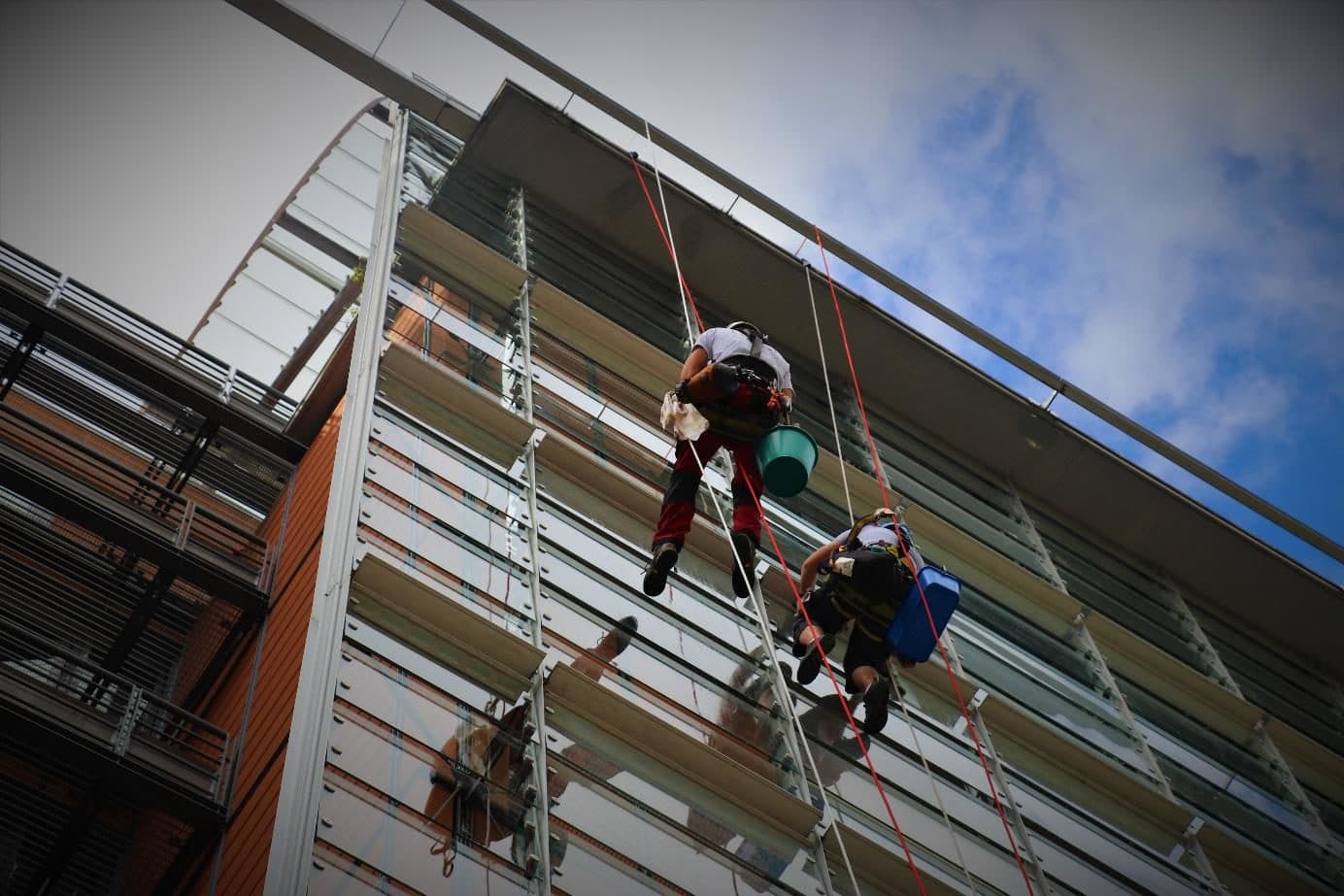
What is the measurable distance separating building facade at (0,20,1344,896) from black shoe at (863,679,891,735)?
350mm

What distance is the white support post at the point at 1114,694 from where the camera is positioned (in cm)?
1098

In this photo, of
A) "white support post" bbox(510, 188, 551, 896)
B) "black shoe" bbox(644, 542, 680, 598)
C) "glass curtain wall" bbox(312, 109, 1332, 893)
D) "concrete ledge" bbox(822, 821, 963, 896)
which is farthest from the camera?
"black shoe" bbox(644, 542, 680, 598)

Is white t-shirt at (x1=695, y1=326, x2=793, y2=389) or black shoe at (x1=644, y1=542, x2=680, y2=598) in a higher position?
white t-shirt at (x1=695, y1=326, x2=793, y2=389)

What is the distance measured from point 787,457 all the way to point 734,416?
47 cm

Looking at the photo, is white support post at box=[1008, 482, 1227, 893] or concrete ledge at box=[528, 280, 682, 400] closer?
white support post at box=[1008, 482, 1227, 893]

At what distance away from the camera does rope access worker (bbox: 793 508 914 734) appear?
9.09 m

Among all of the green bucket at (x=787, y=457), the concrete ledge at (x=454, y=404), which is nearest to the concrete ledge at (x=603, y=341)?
the concrete ledge at (x=454, y=404)

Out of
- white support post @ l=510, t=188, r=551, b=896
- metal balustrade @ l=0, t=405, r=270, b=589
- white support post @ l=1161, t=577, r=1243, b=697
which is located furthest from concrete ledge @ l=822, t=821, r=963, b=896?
white support post @ l=1161, t=577, r=1243, b=697

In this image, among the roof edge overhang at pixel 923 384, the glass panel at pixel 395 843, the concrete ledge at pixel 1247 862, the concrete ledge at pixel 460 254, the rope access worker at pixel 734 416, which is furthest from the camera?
the roof edge overhang at pixel 923 384

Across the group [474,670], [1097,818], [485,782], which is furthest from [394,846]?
[1097,818]

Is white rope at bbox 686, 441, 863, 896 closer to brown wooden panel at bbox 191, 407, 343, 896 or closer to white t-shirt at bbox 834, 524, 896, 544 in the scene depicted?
white t-shirt at bbox 834, 524, 896, 544

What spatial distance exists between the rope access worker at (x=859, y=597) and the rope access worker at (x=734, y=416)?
1.93 feet

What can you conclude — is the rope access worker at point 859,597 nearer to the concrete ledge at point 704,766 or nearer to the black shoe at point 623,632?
the black shoe at point 623,632

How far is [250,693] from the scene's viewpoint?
1099 cm
